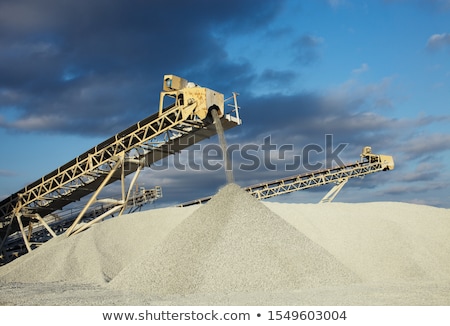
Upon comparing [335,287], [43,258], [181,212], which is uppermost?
[181,212]

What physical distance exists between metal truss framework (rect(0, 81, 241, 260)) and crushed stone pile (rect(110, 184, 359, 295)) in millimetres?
3665

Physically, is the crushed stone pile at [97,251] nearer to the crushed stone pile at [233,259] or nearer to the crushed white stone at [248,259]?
the crushed white stone at [248,259]

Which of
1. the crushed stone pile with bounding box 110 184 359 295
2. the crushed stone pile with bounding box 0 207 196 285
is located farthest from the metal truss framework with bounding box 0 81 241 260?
the crushed stone pile with bounding box 110 184 359 295

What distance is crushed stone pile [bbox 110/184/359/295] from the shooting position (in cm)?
718

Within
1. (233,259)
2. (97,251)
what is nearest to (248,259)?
(233,259)

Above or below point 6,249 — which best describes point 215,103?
above

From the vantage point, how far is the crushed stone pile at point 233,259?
7180 mm

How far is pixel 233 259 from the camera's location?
7500 mm

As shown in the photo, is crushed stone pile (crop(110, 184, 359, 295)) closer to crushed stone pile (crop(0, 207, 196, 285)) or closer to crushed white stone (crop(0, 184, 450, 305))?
crushed white stone (crop(0, 184, 450, 305))

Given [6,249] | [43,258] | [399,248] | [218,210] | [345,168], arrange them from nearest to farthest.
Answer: [218,210] < [399,248] < [43,258] < [6,249] < [345,168]

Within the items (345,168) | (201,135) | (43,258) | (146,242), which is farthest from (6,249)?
(345,168)

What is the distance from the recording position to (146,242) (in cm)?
1218

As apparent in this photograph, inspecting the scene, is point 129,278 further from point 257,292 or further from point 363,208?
point 363,208

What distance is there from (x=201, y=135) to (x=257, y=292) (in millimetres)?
6524
